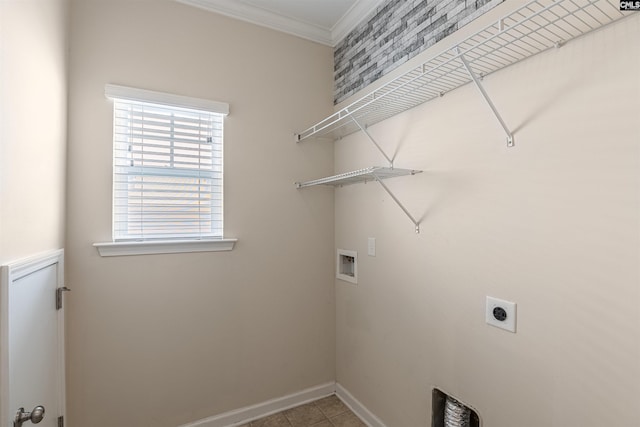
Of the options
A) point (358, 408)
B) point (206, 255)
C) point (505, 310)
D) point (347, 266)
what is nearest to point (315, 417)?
point (358, 408)

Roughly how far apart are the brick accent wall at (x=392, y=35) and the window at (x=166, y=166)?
947mm

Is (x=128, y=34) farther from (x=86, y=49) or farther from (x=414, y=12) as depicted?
(x=414, y=12)

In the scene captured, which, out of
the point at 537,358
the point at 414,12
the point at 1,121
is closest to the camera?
the point at 1,121

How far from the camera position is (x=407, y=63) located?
1.69 m

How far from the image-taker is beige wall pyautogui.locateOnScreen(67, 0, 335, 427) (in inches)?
65.4

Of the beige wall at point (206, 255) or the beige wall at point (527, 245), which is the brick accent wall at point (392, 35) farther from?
the beige wall at point (527, 245)

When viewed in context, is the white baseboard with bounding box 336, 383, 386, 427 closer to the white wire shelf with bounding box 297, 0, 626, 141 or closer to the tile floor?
the tile floor

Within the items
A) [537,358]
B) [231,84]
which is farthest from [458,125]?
[231,84]

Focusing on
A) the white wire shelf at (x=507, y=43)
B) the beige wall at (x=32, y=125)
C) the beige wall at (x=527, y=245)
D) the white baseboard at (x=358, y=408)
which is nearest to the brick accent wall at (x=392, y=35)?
the white wire shelf at (x=507, y=43)

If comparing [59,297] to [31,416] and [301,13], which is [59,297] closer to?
[31,416]

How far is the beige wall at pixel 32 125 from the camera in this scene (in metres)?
0.91

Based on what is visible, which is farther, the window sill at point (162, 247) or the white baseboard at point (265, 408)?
the white baseboard at point (265, 408)

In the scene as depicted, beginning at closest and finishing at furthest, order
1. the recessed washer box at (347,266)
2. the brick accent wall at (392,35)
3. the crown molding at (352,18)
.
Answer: the brick accent wall at (392,35)
the crown molding at (352,18)
the recessed washer box at (347,266)

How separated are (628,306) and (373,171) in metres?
1.02
